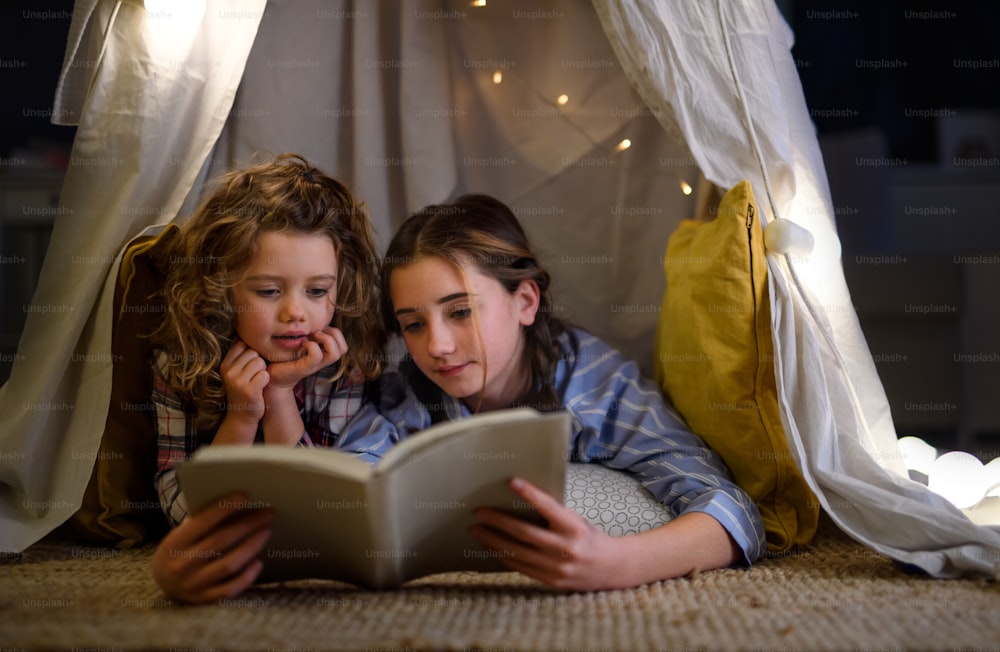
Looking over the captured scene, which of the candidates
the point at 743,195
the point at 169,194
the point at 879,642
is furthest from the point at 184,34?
Result: the point at 879,642

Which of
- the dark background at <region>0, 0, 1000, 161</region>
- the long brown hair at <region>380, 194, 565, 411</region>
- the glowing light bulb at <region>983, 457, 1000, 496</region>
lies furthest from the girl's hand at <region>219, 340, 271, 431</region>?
the dark background at <region>0, 0, 1000, 161</region>

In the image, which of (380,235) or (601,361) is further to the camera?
(380,235)

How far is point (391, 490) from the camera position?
36.0 inches

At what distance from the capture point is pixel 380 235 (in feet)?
6.24

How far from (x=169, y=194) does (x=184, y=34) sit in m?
0.26

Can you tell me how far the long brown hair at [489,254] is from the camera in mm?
1468

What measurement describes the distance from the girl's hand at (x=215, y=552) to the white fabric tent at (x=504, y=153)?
44cm

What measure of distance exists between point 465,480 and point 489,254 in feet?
1.89

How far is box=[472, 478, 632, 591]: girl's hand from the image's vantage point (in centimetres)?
101

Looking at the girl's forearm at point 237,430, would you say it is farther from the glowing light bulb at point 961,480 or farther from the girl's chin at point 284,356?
the glowing light bulb at point 961,480

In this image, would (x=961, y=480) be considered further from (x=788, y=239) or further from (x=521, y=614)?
(x=521, y=614)

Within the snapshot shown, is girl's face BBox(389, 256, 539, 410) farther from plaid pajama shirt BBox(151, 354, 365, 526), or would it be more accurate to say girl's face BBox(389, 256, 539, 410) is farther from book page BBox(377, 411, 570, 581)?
book page BBox(377, 411, 570, 581)

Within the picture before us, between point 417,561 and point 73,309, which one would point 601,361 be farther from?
point 73,309

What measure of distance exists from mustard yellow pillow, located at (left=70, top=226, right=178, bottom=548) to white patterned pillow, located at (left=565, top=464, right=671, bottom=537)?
0.72 meters
